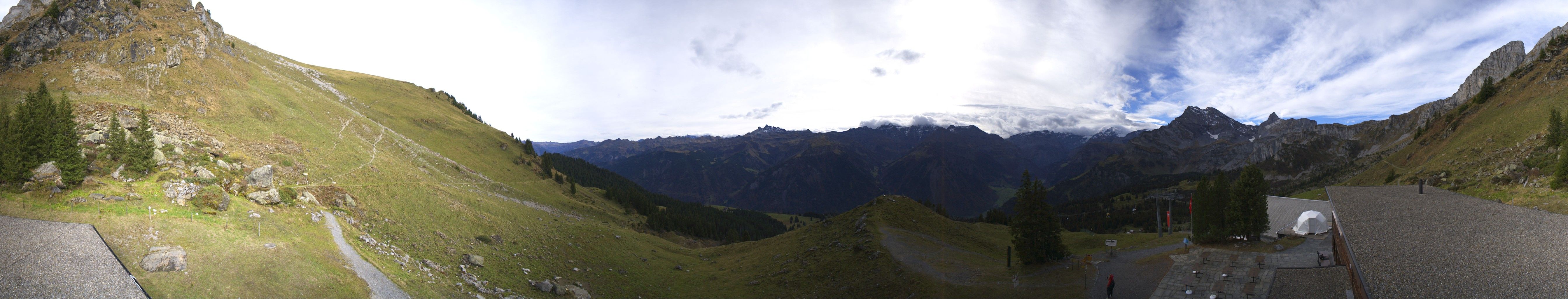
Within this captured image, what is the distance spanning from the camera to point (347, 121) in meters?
71.9

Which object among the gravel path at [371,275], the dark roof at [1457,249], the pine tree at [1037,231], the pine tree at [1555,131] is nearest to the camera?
the dark roof at [1457,249]

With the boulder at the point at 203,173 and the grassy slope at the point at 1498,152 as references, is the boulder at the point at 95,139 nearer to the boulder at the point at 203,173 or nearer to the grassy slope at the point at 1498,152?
the boulder at the point at 203,173

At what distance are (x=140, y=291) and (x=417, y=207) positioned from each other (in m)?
25.6

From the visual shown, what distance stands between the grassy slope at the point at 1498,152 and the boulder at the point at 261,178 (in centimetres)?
7967

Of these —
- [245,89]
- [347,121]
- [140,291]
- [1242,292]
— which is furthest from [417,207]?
[1242,292]

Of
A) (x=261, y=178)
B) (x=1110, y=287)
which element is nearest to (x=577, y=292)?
(x=261, y=178)

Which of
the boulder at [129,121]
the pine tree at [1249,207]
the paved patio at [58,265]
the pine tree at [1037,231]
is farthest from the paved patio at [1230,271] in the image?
the boulder at [129,121]

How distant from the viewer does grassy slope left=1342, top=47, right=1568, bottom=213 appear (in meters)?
34.6

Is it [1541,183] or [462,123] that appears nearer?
[1541,183]

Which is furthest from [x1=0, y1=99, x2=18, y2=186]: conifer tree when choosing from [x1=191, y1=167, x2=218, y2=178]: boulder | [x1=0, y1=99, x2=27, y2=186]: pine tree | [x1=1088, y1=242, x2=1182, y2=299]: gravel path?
[x1=1088, y1=242, x2=1182, y2=299]: gravel path

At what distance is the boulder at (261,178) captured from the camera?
1318 inches

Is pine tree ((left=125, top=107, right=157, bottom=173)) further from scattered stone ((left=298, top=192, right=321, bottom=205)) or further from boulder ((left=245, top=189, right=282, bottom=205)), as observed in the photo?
scattered stone ((left=298, top=192, right=321, bottom=205))

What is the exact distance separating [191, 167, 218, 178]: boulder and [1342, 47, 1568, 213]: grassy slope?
262 feet

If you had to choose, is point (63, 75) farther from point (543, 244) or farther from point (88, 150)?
point (543, 244)
